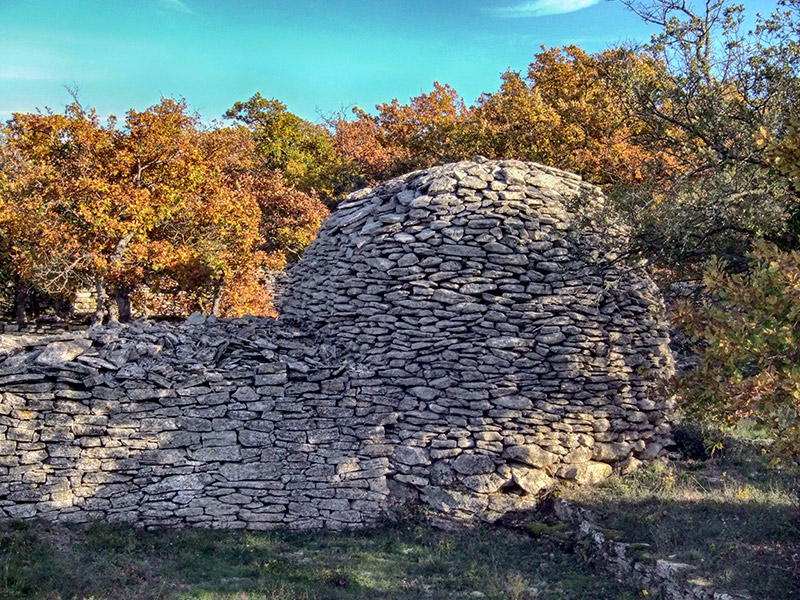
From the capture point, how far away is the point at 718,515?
7.83 meters

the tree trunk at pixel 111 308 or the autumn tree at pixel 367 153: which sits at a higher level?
the autumn tree at pixel 367 153

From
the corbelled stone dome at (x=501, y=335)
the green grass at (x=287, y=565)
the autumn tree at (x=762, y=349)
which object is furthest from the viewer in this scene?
the corbelled stone dome at (x=501, y=335)

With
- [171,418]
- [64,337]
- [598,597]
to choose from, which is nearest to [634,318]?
[598,597]

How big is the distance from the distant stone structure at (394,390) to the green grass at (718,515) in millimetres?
591

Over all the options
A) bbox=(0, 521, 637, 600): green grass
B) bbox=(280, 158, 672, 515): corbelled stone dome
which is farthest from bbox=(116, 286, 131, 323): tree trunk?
bbox=(0, 521, 637, 600): green grass

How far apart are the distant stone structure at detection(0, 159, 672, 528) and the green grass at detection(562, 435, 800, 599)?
23.3 inches

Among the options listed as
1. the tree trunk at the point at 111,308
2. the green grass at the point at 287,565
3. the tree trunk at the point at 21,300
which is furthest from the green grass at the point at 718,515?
the tree trunk at the point at 21,300

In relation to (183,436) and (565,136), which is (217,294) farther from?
(565,136)

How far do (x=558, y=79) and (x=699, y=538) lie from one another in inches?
625

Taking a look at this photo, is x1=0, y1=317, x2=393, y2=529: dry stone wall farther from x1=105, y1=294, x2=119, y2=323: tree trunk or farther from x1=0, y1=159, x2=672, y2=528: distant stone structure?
x1=105, y1=294, x2=119, y2=323: tree trunk

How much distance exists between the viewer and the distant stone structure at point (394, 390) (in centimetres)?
848

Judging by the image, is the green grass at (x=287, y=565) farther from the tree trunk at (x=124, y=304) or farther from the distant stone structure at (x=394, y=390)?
the tree trunk at (x=124, y=304)

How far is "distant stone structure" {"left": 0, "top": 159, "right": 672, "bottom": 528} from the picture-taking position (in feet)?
27.8

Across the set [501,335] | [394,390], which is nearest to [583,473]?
[501,335]
